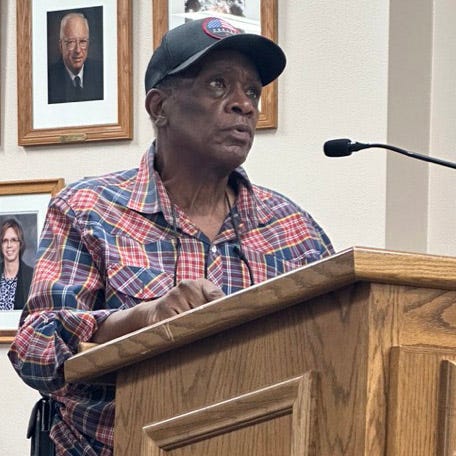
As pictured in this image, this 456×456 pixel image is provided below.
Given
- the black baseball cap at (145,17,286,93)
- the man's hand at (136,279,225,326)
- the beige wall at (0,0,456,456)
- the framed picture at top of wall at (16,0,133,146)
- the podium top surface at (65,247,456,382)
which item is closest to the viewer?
the podium top surface at (65,247,456,382)

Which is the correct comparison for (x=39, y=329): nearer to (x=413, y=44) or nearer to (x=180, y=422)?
(x=180, y=422)

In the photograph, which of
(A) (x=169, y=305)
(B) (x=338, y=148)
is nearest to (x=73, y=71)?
(B) (x=338, y=148)

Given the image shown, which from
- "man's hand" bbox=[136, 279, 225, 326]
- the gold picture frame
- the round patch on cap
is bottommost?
the gold picture frame

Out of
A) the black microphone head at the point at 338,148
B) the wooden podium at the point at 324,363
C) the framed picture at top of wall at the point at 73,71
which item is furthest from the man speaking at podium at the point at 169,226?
the framed picture at top of wall at the point at 73,71

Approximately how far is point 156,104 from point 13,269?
6.96 ft

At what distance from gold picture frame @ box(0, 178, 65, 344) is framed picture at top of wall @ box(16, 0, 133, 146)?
156 mm

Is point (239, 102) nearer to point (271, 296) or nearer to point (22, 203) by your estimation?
point (271, 296)

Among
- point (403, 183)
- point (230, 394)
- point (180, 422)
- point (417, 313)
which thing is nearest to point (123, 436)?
point (180, 422)

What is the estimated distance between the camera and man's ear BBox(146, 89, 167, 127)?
8.88 feet

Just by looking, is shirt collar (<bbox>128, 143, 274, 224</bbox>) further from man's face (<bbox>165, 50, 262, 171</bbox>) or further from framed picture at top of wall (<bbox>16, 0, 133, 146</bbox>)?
framed picture at top of wall (<bbox>16, 0, 133, 146</bbox>)

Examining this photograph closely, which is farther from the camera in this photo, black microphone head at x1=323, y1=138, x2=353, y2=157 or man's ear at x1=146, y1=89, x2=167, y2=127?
man's ear at x1=146, y1=89, x2=167, y2=127

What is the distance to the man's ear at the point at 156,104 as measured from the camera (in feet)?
8.88

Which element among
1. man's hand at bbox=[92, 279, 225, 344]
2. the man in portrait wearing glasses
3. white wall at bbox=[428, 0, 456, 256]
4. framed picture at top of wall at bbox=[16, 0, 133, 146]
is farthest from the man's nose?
the man in portrait wearing glasses

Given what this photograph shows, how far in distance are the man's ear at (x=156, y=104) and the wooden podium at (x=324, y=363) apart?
40.1 inches
